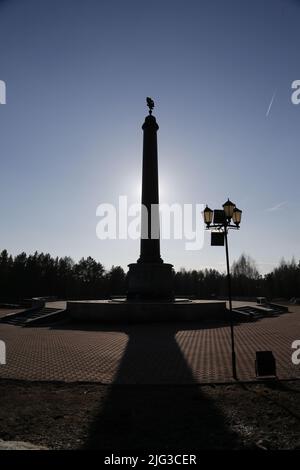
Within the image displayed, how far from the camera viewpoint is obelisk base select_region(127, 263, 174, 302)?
933 inches

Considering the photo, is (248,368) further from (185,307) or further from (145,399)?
(185,307)

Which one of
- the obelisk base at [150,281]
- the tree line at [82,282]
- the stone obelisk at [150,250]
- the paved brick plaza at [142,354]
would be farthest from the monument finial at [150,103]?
the tree line at [82,282]

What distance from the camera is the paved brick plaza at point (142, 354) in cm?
885

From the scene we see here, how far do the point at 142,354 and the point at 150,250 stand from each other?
44.7 ft

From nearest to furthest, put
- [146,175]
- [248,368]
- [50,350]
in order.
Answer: [248,368], [50,350], [146,175]

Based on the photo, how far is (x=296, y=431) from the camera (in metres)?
5.07

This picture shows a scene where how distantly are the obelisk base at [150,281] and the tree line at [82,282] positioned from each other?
40438 millimetres

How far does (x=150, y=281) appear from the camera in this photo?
23.8 metres

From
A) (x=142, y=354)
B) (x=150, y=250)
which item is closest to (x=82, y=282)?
(x=150, y=250)

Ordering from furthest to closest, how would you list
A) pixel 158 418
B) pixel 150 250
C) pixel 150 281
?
pixel 150 250 → pixel 150 281 → pixel 158 418

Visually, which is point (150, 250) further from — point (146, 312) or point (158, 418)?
point (158, 418)

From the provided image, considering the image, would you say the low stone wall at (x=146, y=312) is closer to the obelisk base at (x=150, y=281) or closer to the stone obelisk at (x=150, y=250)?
the obelisk base at (x=150, y=281)
